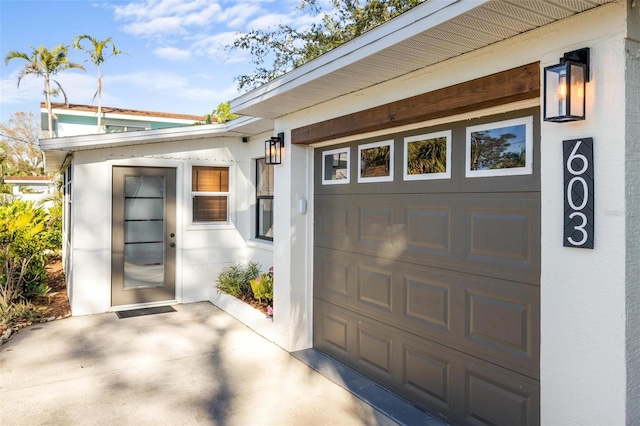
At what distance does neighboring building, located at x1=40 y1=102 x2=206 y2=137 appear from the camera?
16938mm

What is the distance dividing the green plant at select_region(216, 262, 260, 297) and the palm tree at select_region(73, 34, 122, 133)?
1224 centimetres

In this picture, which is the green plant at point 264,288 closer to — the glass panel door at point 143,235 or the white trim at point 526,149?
the glass panel door at point 143,235

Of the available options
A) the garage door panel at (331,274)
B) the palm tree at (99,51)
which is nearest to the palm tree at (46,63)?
the palm tree at (99,51)

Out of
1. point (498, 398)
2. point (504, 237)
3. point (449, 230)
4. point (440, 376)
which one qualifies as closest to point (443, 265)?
point (449, 230)

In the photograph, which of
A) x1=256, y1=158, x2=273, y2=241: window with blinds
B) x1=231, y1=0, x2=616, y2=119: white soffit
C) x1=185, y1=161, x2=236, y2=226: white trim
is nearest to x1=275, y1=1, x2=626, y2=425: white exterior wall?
x1=231, y1=0, x2=616, y2=119: white soffit

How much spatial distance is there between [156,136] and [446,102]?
4.43 meters

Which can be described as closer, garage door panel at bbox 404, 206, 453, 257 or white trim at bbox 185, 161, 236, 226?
garage door panel at bbox 404, 206, 453, 257

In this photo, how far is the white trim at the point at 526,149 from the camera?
105 inches

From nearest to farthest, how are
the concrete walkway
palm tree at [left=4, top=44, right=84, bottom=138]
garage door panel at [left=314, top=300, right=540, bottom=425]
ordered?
garage door panel at [left=314, top=300, right=540, bottom=425] → the concrete walkway → palm tree at [left=4, top=44, right=84, bottom=138]

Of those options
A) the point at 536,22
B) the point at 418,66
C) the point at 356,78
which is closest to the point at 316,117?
the point at 356,78

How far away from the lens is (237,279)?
22.0 ft

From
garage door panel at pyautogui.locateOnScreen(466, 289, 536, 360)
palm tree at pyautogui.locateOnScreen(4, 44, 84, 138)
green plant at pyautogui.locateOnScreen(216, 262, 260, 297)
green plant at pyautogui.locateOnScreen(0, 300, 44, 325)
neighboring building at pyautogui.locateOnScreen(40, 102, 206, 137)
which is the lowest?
green plant at pyautogui.locateOnScreen(0, 300, 44, 325)

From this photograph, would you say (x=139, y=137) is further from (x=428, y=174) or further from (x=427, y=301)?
(x=427, y=301)

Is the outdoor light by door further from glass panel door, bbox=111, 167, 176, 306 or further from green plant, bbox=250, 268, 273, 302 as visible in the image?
glass panel door, bbox=111, 167, 176, 306
